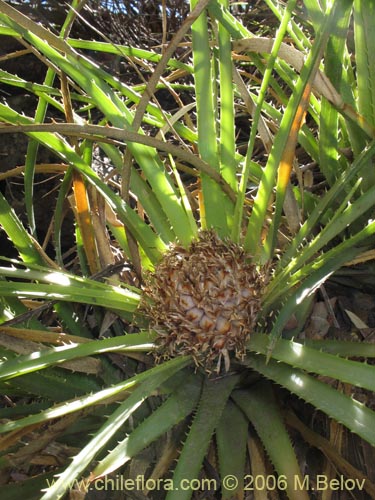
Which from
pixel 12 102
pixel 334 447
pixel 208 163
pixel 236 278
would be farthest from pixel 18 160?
pixel 334 447

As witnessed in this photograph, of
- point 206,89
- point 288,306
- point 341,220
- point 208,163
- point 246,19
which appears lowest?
point 288,306

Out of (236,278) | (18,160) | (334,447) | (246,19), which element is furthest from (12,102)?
(334,447)

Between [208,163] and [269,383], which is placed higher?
[208,163]

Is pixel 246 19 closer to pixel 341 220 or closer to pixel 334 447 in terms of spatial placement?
pixel 341 220

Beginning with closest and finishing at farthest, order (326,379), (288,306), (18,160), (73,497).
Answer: (73,497)
(288,306)
(326,379)
(18,160)

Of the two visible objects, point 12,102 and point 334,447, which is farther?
point 12,102

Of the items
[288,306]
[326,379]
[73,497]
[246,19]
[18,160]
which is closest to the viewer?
[73,497]
